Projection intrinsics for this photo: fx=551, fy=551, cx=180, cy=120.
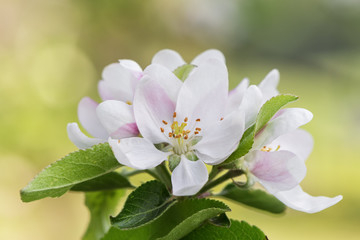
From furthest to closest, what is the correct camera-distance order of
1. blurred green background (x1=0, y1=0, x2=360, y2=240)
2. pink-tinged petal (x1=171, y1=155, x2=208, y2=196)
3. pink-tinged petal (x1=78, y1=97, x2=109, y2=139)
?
blurred green background (x1=0, y1=0, x2=360, y2=240) < pink-tinged petal (x1=78, y1=97, x2=109, y2=139) < pink-tinged petal (x1=171, y1=155, x2=208, y2=196)

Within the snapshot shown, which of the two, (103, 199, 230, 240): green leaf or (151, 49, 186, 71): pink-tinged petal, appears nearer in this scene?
(103, 199, 230, 240): green leaf

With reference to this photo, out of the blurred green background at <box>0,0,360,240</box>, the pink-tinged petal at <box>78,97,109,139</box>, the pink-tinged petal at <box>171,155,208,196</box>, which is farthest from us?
the blurred green background at <box>0,0,360,240</box>

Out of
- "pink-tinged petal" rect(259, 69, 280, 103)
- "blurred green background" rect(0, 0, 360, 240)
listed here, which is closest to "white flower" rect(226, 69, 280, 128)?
"pink-tinged petal" rect(259, 69, 280, 103)

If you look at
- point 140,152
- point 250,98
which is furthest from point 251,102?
point 140,152

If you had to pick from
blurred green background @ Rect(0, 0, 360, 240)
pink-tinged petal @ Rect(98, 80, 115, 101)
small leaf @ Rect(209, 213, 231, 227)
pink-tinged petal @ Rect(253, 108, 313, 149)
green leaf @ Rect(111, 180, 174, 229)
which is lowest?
small leaf @ Rect(209, 213, 231, 227)

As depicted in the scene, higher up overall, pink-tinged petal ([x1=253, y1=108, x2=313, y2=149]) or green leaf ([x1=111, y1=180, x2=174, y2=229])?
pink-tinged petal ([x1=253, y1=108, x2=313, y2=149])

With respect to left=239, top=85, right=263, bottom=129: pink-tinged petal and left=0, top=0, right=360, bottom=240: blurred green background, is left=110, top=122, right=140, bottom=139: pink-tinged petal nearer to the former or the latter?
left=239, top=85, right=263, bottom=129: pink-tinged petal

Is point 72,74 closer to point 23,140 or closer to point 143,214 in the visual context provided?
point 23,140

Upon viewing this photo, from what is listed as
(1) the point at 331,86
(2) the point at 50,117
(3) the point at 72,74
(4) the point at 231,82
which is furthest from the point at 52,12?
(1) the point at 331,86
